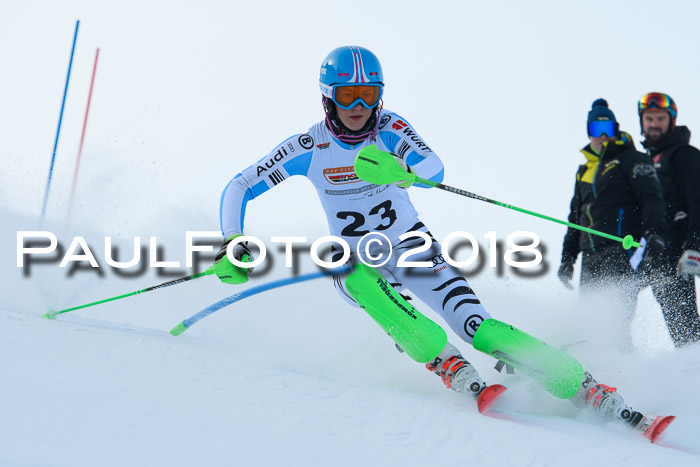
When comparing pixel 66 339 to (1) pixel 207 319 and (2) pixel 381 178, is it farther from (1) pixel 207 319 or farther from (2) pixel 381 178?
(1) pixel 207 319

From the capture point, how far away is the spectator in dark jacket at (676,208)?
4473 millimetres

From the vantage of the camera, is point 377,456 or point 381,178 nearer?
point 377,456

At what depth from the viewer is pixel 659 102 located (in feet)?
15.9

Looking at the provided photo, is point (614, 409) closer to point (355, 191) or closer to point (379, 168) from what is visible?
point (379, 168)

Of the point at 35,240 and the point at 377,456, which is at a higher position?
the point at 35,240

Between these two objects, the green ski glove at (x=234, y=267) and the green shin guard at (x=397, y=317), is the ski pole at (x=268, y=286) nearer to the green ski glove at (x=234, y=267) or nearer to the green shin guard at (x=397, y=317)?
the green shin guard at (x=397, y=317)

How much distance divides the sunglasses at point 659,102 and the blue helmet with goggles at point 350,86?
2185 mm

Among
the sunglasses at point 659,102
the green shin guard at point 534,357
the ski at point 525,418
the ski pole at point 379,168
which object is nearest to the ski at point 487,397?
the ski at point 525,418

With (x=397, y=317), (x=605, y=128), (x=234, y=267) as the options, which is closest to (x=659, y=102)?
(x=605, y=128)

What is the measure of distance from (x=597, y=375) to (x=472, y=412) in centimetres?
130

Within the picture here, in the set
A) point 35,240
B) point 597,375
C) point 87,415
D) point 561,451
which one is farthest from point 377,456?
point 35,240

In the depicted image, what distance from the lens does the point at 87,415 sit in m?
2.41

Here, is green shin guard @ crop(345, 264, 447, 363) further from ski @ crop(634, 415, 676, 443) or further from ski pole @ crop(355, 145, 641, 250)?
ski @ crop(634, 415, 676, 443)

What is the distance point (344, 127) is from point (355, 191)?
362 millimetres
